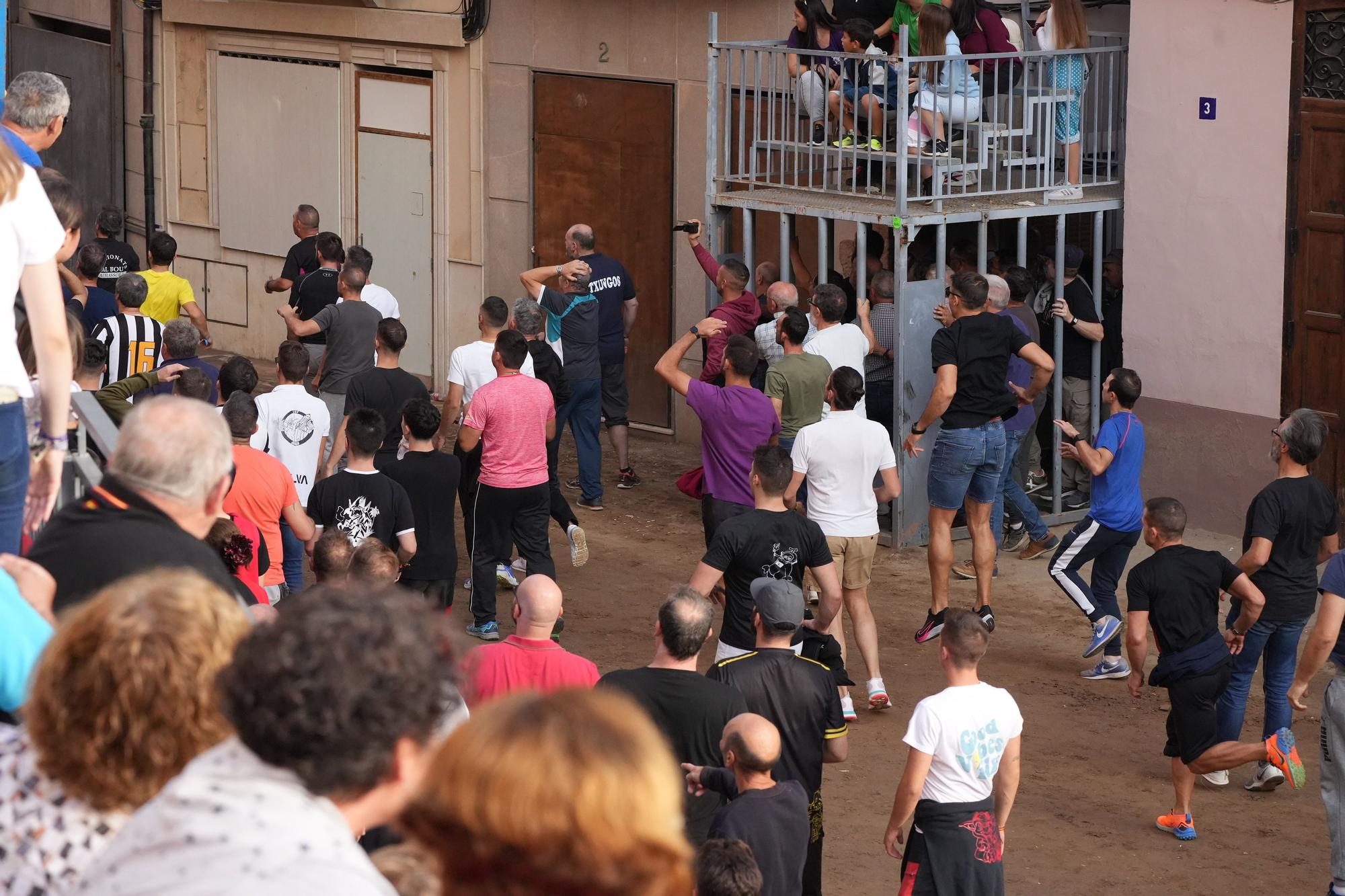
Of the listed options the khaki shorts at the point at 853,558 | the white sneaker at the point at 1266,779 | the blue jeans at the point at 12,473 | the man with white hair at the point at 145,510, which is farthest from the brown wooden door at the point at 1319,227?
the man with white hair at the point at 145,510

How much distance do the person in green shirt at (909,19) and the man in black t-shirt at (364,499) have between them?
527 centimetres

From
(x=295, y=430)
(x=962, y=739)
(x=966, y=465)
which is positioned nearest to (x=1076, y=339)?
(x=966, y=465)

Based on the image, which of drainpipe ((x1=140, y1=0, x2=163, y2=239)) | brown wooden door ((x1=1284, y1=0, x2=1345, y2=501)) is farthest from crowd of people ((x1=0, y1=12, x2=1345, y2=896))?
drainpipe ((x1=140, y1=0, x2=163, y2=239))

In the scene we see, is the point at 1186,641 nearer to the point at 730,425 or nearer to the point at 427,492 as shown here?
the point at 730,425

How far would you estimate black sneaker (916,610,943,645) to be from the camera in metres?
9.12

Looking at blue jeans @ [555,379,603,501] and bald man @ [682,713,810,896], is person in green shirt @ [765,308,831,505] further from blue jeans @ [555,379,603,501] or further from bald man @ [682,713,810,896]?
bald man @ [682,713,810,896]

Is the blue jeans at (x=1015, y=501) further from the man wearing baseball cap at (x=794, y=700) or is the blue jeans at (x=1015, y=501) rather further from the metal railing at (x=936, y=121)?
the man wearing baseball cap at (x=794, y=700)

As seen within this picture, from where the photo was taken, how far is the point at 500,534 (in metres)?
8.96

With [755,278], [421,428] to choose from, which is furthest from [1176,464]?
[421,428]

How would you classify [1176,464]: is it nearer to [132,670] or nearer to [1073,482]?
[1073,482]

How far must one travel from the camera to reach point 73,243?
6020 mm

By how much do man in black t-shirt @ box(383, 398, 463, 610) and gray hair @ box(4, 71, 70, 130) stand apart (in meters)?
2.50

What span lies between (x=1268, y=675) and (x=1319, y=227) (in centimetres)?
397

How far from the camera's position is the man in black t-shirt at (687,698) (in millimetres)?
5059
